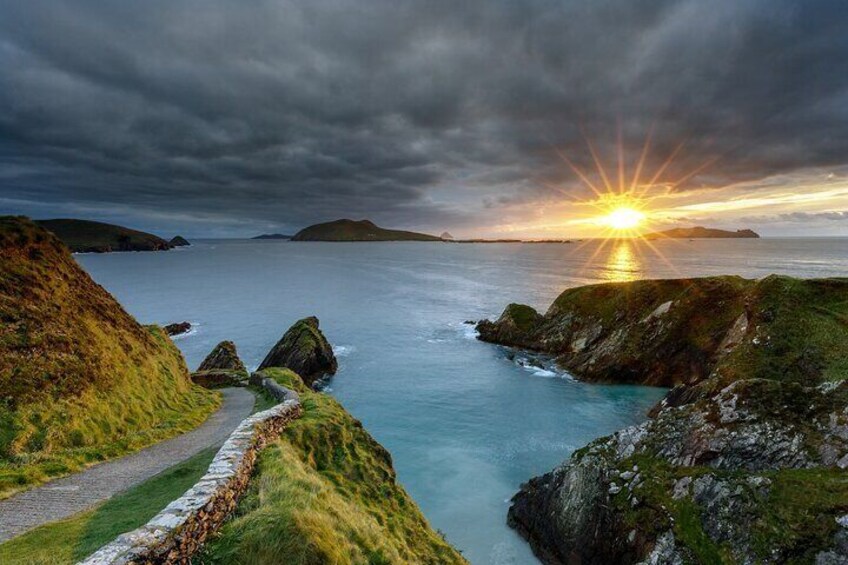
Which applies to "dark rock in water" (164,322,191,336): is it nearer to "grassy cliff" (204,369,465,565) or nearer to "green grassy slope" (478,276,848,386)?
"green grassy slope" (478,276,848,386)

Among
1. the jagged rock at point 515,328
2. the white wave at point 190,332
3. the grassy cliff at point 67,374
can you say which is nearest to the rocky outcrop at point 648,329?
the jagged rock at point 515,328

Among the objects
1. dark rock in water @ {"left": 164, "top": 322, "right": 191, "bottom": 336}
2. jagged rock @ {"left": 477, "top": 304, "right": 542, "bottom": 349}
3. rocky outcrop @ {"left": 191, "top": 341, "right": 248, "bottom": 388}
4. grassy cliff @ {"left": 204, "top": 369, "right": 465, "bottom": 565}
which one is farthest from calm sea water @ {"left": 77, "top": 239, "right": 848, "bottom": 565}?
rocky outcrop @ {"left": 191, "top": 341, "right": 248, "bottom": 388}

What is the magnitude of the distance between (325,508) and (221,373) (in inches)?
1307

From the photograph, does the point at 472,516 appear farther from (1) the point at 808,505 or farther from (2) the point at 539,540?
(1) the point at 808,505

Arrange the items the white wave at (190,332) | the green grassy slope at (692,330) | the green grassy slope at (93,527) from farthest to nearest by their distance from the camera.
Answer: the white wave at (190,332) → the green grassy slope at (692,330) → the green grassy slope at (93,527)

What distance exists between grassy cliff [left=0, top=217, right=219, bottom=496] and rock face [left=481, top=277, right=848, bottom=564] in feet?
71.1

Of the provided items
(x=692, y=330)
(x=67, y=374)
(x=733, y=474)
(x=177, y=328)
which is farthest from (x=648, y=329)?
(x=177, y=328)

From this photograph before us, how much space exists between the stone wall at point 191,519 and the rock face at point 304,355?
3939cm

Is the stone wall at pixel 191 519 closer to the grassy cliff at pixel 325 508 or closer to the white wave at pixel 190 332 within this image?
the grassy cliff at pixel 325 508

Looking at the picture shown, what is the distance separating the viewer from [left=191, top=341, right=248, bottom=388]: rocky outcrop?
3966 cm

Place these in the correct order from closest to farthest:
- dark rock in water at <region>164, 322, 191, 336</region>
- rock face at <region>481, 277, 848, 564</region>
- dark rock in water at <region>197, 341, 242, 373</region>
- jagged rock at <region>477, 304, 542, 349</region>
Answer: rock face at <region>481, 277, 848, 564</region>, dark rock in water at <region>197, 341, 242, 373</region>, jagged rock at <region>477, 304, 542, 349</region>, dark rock in water at <region>164, 322, 191, 336</region>

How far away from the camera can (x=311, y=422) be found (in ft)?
71.3

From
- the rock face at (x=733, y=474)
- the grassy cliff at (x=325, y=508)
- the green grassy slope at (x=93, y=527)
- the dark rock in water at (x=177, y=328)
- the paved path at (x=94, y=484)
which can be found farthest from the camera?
the dark rock in water at (x=177, y=328)

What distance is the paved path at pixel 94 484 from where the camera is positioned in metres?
12.2
